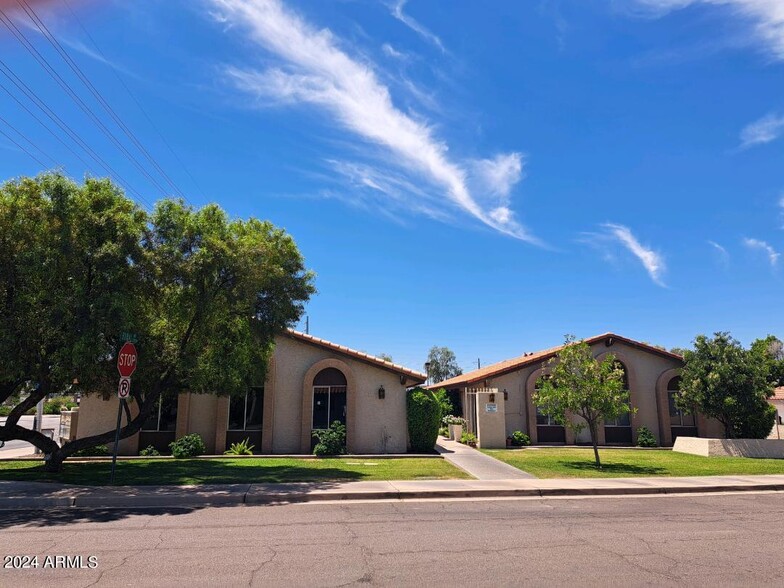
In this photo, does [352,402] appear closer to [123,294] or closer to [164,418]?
[164,418]

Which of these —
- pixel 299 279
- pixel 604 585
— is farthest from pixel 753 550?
pixel 299 279

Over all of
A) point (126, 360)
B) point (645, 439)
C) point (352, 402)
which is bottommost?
point (645, 439)

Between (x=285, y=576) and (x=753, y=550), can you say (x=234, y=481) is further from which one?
(x=753, y=550)

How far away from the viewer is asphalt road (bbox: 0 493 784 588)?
6.27 meters

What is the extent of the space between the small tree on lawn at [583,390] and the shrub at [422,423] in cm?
422

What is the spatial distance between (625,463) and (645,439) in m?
7.16

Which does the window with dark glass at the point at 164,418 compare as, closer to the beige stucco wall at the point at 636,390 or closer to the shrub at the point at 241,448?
the shrub at the point at 241,448

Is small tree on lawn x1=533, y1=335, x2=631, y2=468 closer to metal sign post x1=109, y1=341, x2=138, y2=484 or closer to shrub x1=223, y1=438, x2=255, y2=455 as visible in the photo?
shrub x1=223, y1=438, x2=255, y2=455

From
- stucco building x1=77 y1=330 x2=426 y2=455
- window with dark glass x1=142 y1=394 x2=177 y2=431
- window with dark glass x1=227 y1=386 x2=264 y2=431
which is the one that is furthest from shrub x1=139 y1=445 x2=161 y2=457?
window with dark glass x1=227 y1=386 x2=264 y2=431

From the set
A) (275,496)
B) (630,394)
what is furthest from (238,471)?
(630,394)

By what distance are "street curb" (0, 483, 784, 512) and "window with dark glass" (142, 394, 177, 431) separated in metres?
9.37

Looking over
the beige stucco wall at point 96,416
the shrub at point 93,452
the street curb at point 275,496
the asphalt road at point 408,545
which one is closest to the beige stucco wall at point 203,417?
the beige stucco wall at point 96,416

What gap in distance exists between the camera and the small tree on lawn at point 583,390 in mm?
17875

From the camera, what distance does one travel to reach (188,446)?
19.2m
